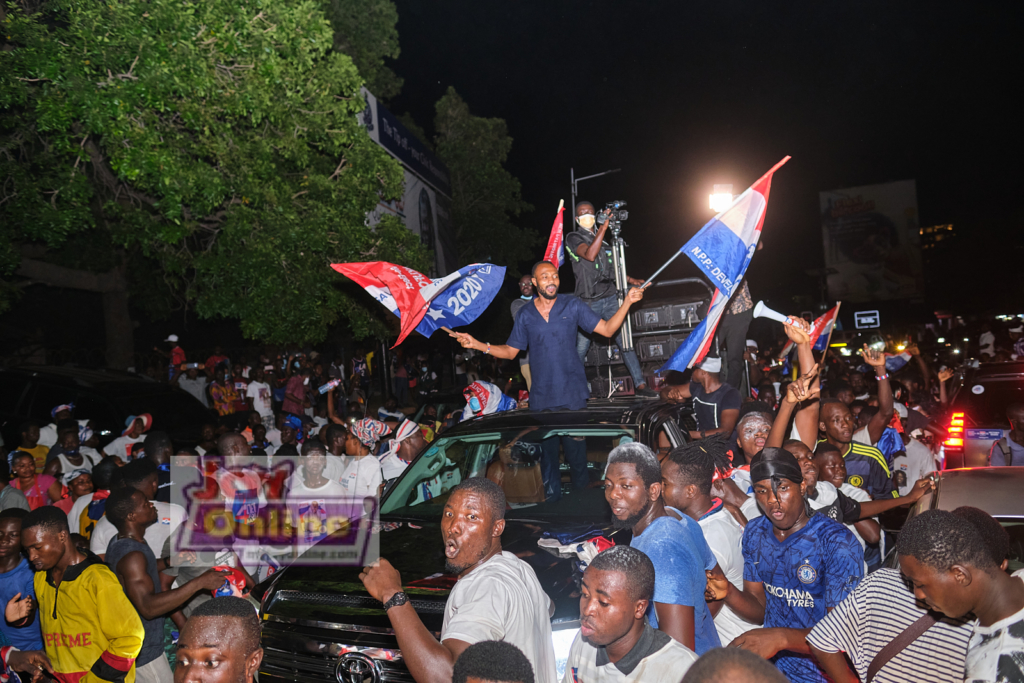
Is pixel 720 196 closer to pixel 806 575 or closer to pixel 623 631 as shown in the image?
pixel 806 575

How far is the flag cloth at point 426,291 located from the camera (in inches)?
260

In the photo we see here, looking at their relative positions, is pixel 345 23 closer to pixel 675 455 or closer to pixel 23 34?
pixel 23 34

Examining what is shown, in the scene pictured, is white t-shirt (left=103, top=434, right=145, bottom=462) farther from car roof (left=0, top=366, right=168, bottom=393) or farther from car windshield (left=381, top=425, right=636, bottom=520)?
car windshield (left=381, top=425, right=636, bottom=520)

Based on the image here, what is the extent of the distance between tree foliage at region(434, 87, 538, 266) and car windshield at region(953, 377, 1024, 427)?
81.4ft

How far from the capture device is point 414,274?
23.1ft

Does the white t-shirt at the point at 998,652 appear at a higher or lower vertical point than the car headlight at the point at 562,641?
higher

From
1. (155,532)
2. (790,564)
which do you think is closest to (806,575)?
(790,564)

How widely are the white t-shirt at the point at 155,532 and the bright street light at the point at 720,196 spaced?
254 inches

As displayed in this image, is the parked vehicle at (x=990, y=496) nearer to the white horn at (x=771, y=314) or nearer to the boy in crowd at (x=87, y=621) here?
the white horn at (x=771, y=314)

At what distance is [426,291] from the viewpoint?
660cm

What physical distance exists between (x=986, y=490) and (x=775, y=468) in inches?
54.5

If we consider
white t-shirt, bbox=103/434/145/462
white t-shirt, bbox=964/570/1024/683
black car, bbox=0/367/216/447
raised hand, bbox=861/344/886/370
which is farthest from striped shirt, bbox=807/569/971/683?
black car, bbox=0/367/216/447

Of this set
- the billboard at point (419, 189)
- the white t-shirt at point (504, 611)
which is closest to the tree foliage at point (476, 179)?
the billboard at point (419, 189)

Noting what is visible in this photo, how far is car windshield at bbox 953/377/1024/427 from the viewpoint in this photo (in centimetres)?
760
